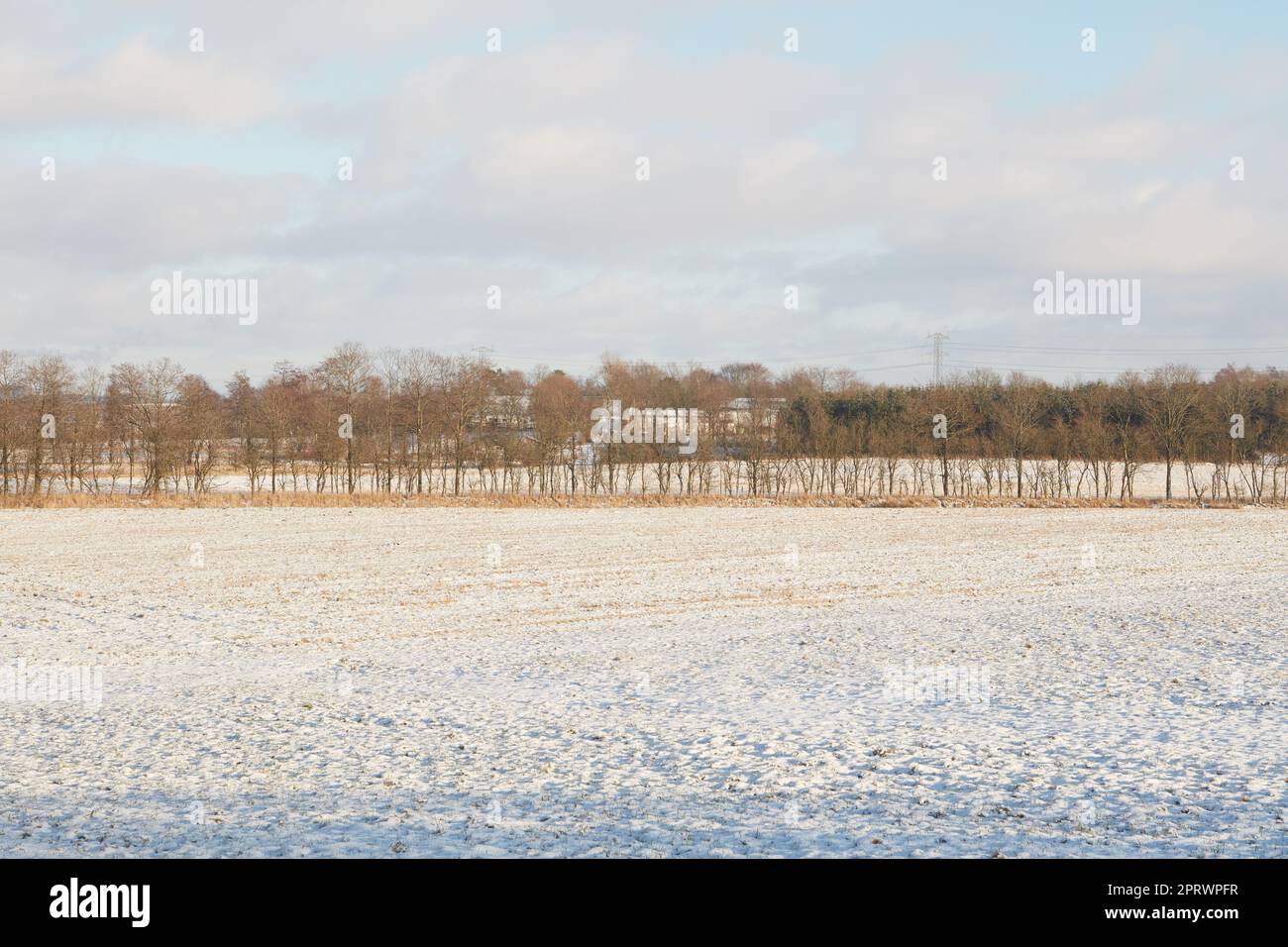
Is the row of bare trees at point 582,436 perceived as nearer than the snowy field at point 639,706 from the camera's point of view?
No

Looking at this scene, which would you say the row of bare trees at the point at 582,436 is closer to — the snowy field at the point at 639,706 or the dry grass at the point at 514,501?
the dry grass at the point at 514,501

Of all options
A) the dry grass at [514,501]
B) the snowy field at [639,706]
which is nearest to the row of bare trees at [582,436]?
the dry grass at [514,501]

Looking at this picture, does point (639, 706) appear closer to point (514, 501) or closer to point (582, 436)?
point (514, 501)

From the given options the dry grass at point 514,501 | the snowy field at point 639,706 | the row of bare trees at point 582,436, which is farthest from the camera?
the row of bare trees at point 582,436

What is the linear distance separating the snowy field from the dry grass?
28.0 meters

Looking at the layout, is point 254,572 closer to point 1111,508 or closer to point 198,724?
point 198,724

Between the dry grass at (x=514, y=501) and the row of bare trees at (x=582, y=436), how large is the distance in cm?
800

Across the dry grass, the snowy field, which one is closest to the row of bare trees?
the dry grass

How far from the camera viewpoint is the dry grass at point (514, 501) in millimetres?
58406

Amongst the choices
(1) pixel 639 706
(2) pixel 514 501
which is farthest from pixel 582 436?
(1) pixel 639 706

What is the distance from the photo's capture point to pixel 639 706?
14.2 meters

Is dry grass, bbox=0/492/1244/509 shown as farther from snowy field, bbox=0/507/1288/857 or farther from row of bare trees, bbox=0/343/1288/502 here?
snowy field, bbox=0/507/1288/857
